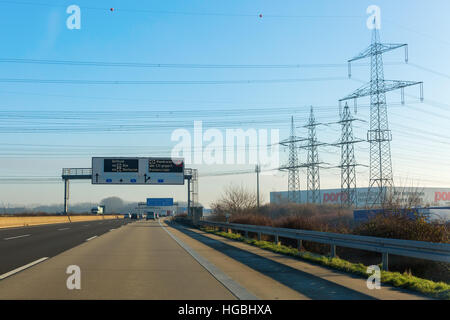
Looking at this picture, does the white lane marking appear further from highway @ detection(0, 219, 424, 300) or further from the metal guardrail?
the metal guardrail

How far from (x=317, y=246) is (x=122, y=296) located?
1219 cm

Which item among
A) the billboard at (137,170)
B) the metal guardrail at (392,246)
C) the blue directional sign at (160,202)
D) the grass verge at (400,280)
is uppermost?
the billboard at (137,170)

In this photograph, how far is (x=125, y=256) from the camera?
48.0ft

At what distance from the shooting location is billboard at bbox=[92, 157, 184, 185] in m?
46.8

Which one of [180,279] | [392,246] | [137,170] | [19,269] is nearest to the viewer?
[180,279]

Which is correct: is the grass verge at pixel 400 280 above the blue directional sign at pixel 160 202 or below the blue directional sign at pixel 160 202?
above

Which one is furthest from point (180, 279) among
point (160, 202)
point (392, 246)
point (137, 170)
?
point (160, 202)

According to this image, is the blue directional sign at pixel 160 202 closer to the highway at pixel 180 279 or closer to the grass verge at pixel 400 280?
the highway at pixel 180 279

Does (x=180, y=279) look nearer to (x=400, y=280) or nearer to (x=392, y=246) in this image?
(x=400, y=280)

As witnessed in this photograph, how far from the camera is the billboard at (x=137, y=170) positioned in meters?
46.8

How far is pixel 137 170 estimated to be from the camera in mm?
47344

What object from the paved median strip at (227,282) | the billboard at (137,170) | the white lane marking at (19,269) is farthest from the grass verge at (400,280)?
the billboard at (137,170)

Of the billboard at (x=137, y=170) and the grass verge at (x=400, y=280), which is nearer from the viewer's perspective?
the grass verge at (x=400, y=280)
